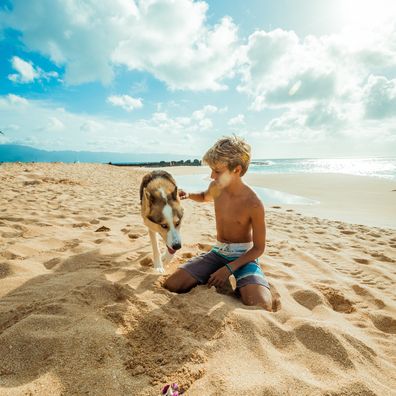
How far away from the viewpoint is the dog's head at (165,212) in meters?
3.56

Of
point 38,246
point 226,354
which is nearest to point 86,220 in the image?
point 38,246

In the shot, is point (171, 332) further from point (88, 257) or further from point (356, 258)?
point (356, 258)

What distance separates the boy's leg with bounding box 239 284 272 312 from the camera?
2.63 m

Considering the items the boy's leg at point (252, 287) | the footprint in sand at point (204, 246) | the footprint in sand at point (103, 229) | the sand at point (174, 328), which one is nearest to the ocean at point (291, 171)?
the footprint in sand at point (204, 246)

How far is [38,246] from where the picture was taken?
3.83m

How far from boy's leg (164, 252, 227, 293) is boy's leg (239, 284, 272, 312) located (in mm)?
483

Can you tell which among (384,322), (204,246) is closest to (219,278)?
(384,322)

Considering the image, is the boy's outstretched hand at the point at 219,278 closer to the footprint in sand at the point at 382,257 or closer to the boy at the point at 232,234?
the boy at the point at 232,234

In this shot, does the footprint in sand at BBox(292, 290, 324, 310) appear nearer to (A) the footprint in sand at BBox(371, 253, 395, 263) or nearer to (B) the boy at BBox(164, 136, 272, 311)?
(B) the boy at BBox(164, 136, 272, 311)

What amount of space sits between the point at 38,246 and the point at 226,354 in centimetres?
309

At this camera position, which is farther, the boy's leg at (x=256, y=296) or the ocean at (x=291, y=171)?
the ocean at (x=291, y=171)

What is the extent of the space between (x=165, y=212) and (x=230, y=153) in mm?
1106

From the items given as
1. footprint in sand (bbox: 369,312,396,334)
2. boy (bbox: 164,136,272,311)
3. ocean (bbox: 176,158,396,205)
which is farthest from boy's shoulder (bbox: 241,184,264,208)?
ocean (bbox: 176,158,396,205)

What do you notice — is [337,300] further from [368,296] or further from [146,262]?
[146,262]
